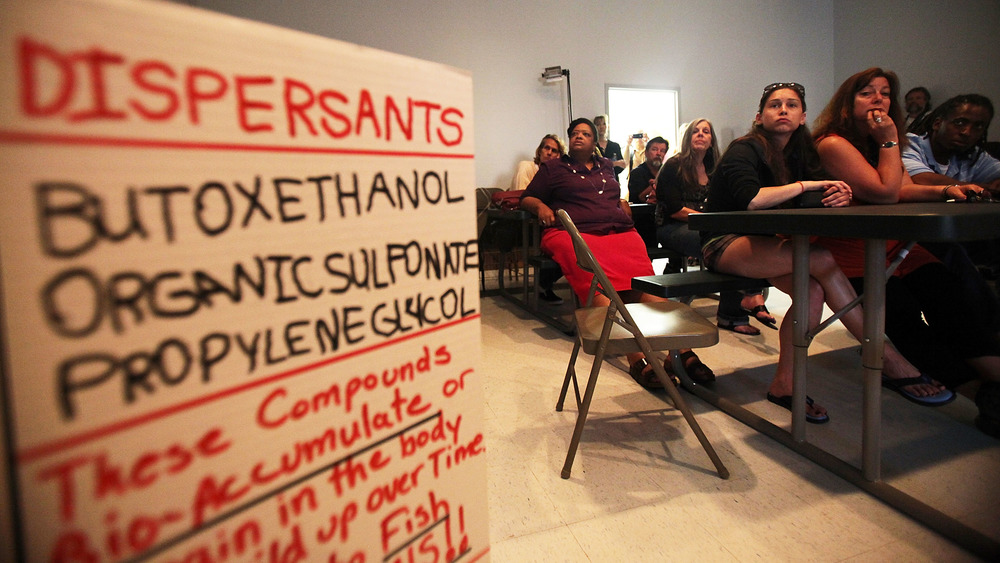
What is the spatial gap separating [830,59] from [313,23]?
6951 millimetres

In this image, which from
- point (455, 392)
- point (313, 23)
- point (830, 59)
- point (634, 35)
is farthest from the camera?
point (830, 59)

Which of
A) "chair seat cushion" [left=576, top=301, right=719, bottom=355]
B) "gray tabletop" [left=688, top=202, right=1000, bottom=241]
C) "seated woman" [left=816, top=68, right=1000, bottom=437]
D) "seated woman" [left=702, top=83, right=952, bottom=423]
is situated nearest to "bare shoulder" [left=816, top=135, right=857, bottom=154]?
"seated woman" [left=816, top=68, right=1000, bottom=437]

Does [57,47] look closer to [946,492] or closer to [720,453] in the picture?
[720,453]

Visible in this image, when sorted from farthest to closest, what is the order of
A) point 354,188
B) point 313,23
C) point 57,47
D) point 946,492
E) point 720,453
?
point 313,23
point 720,453
point 946,492
point 354,188
point 57,47

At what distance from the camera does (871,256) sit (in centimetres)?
119

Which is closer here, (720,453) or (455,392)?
(455,392)

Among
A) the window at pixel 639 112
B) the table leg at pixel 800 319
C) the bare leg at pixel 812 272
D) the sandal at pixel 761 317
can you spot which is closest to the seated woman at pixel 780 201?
the bare leg at pixel 812 272

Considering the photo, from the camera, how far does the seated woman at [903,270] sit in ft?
5.19

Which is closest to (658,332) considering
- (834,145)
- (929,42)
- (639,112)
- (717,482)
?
(717,482)

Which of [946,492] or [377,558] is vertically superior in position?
[377,558]

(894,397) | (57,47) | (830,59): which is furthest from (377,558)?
(830,59)

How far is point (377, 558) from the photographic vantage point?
54 centimetres

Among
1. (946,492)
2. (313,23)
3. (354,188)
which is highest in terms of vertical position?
(313,23)

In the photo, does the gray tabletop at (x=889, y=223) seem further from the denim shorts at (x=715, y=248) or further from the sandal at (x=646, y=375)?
the sandal at (x=646, y=375)
